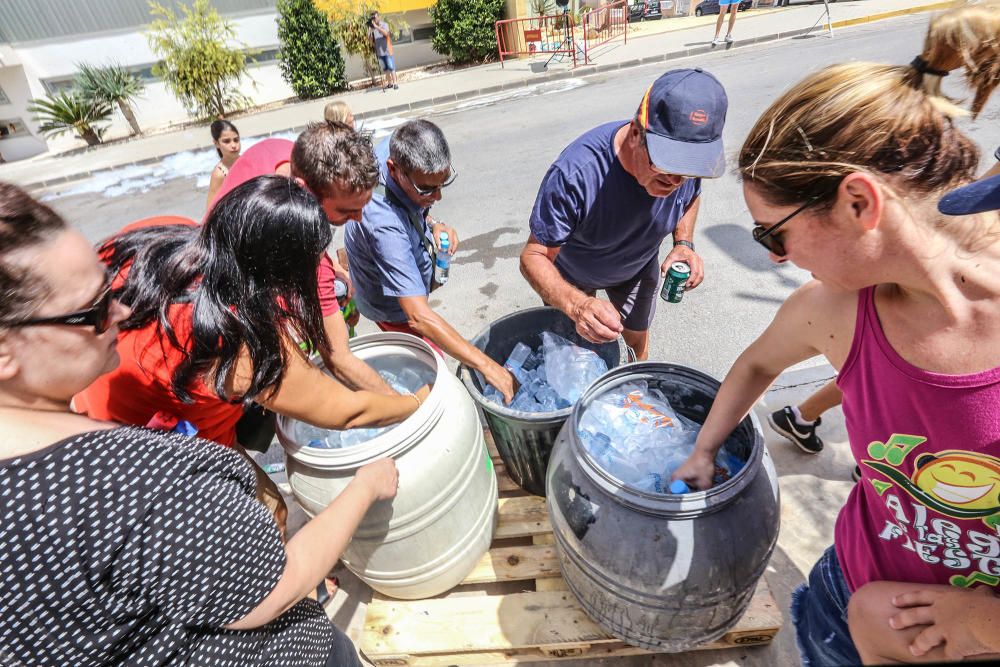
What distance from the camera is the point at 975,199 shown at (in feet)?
2.38

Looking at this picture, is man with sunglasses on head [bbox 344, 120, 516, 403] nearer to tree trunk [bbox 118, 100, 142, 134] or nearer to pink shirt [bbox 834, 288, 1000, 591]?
pink shirt [bbox 834, 288, 1000, 591]

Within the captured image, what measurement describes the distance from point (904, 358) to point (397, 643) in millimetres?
1991

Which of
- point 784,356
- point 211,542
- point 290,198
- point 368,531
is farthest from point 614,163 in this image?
point 211,542

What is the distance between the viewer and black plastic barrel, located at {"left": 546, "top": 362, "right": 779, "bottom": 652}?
1343 mm

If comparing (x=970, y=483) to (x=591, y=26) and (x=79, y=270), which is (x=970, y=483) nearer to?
(x=79, y=270)

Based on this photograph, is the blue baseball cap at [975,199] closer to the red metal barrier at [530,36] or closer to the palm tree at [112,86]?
the red metal barrier at [530,36]

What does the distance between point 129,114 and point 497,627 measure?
17.8 m

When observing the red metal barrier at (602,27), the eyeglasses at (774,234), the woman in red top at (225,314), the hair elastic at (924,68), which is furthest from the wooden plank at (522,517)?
the red metal barrier at (602,27)

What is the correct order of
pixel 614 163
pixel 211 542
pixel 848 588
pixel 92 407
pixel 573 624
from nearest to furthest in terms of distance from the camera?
pixel 211 542 < pixel 848 588 < pixel 92 407 < pixel 573 624 < pixel 614 163

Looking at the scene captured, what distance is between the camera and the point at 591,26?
1419 cm

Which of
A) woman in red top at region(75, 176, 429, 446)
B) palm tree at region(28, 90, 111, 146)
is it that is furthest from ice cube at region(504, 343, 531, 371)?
palm tree at region(28, 90, 111, 146)

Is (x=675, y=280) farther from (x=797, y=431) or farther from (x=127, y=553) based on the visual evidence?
(x=127, y=553)

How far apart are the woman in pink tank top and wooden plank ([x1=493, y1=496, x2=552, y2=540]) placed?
1284mm

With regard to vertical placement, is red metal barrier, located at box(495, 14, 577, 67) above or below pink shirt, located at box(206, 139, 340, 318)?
above
